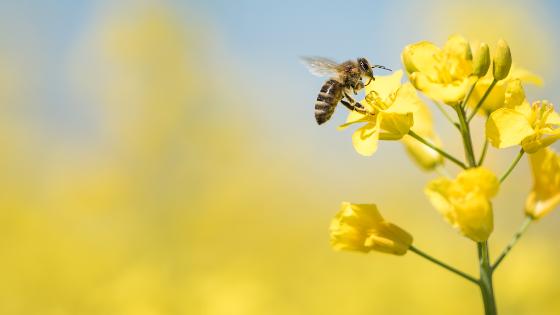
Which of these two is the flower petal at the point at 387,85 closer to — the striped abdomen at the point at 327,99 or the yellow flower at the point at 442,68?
the yellow flower at the point at 442,68

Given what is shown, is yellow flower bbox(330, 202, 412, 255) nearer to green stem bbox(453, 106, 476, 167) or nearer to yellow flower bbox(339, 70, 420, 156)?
yellow flower bbox(339, 70, 420, 156)

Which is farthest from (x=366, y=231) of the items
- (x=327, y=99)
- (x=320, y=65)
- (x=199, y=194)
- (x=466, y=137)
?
(x=199, y=194)

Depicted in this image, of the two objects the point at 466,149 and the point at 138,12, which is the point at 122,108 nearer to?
the point at 138,12

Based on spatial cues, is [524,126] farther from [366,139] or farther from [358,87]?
[358,87]

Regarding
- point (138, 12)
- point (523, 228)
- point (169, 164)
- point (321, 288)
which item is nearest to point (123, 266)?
point (321, 288)

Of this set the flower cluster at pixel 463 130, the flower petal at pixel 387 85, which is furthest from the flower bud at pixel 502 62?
the flower petal at pixel 387 85
